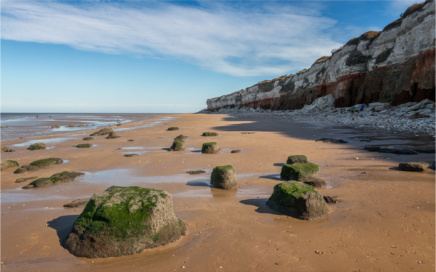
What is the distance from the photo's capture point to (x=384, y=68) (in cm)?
3033

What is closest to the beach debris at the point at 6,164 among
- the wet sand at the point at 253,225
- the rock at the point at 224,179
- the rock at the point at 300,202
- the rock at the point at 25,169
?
the rock at the point at 25,169

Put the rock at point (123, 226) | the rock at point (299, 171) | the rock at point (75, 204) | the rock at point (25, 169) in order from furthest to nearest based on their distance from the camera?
the rock at point (25, 169)
the rock at point (299, 171)
the rock at point (75, 204)
the rock at point (123, 226)

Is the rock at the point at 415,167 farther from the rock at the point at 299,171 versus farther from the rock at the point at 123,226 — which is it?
the rock at the point at 123,226

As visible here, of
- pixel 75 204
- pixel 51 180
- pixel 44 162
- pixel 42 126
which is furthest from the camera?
pixel 42 126

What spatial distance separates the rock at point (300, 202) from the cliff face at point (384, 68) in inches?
933

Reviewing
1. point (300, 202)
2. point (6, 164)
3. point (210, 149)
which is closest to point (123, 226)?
point (300, 202)

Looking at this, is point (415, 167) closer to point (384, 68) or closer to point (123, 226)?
point (123, 226)

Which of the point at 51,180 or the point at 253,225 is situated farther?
the point at 51,180

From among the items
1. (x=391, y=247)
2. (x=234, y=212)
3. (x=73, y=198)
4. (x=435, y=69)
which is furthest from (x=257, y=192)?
(x=435, y=69)

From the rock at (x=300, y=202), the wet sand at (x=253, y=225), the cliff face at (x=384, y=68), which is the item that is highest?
the cliff face at (x=384, y=68)

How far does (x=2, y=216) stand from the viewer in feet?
17.8

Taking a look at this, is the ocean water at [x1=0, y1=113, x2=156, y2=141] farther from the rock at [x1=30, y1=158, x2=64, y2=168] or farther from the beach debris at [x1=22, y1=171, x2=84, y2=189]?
the beach debris at [x1=22, y1=171, x2=84, y2=189]

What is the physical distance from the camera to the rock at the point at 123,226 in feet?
12.9

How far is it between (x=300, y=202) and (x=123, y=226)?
308 centimetres
